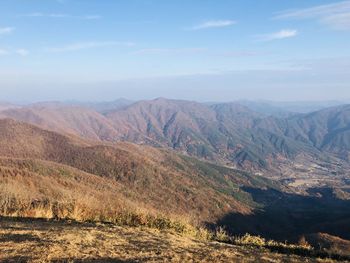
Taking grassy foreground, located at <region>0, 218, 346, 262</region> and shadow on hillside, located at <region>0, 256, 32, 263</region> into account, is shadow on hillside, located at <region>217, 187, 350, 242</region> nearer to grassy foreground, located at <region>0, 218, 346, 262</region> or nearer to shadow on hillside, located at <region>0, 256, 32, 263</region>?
grassy foreground, located at <region>0, 218, 346, 262</region>

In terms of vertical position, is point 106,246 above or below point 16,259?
below

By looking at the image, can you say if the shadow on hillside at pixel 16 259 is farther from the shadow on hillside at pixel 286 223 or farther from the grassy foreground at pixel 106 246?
the shadow on hillside at pixel 286 223

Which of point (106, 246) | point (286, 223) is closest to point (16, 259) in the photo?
point (106, 246)

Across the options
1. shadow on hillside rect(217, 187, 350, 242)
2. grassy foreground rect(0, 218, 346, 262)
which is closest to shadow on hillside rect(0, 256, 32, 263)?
grassy foreground rect(0, 218, 346, 262)

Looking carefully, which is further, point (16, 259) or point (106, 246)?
point (106, 246)

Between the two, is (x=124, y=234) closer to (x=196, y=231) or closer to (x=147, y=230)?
(x=147, y=230)

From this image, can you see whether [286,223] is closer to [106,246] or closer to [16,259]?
[106,246]

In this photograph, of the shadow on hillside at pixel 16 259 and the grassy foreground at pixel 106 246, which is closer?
the shadow on hillside at pixel 16 259

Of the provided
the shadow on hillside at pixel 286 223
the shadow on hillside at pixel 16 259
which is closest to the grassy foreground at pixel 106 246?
the shadow on hillside at pixel 16 259
